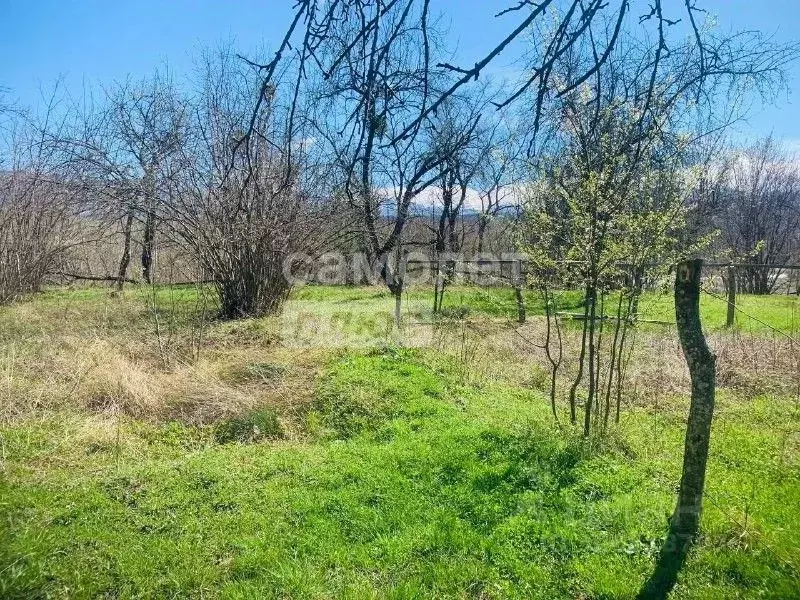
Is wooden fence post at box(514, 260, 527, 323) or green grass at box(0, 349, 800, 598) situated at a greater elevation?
wooden fence post at box(514, 260, 527, 323)

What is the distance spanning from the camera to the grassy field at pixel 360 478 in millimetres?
2826

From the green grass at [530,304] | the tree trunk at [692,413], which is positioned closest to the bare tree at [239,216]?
the green grass at [530,304]

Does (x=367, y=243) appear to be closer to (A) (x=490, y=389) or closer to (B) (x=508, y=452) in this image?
(A) (x=490, y=389)

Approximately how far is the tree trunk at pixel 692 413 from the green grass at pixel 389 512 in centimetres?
10

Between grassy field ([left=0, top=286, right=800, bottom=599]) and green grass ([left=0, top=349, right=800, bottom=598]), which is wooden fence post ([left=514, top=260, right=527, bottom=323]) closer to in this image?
grassy field ([left=0, top=286, right=800, bottom=599])

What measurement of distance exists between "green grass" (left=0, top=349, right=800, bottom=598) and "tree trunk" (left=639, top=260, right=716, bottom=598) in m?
0.10

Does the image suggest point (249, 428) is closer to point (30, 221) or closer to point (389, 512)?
point (389, 512)

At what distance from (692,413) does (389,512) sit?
1.97 metres

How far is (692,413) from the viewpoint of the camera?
307 centimetres

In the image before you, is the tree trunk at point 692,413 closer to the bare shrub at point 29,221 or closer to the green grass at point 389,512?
the green grass at point 389,512

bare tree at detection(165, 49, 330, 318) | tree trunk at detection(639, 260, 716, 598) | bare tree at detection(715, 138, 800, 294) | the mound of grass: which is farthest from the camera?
bare tree at detection(715, 138, 800, 294)

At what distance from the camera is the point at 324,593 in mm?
2701

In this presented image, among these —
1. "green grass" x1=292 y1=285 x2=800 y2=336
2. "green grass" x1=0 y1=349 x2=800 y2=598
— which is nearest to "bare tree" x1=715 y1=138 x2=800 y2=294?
"green grass" x1=292 y1=285 x2=800 y2=336

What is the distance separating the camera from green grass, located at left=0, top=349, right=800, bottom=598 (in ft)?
9.12
